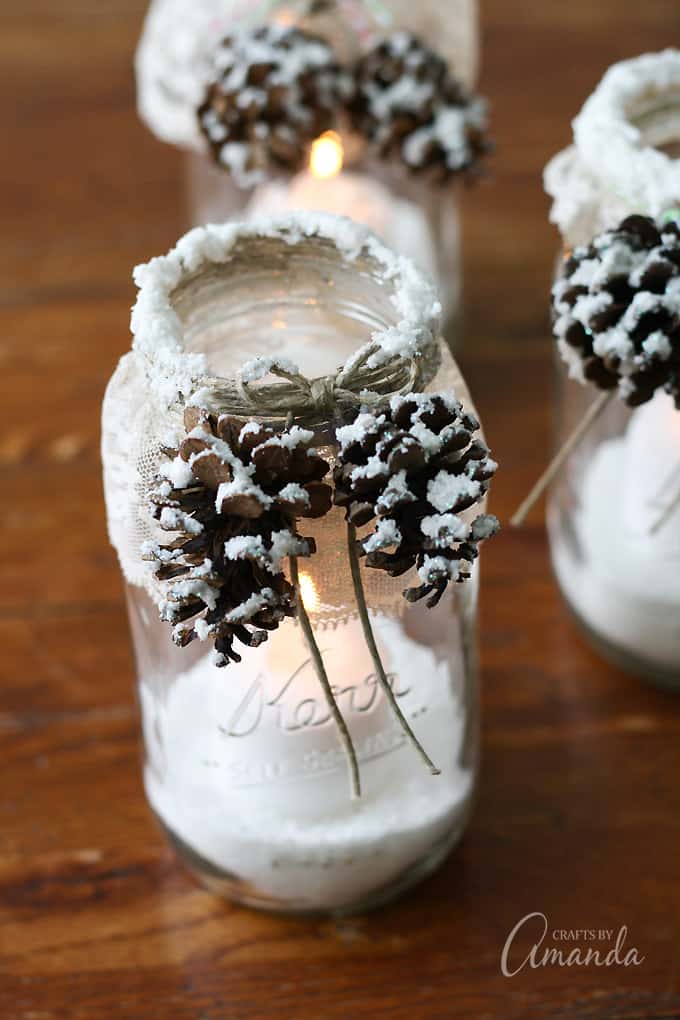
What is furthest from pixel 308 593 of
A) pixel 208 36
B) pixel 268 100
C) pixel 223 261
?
pixel 208 36

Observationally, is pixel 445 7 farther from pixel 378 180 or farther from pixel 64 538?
pixel 64 538

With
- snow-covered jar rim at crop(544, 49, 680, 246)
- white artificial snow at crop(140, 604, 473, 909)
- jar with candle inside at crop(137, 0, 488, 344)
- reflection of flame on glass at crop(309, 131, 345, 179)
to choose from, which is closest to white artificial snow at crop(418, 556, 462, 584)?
white artificial snow at crop(140, 604, 473, 909)

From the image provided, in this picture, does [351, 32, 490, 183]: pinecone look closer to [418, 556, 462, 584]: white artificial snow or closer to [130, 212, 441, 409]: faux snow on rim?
[130, 212, 441, 409]: faux snow on rim

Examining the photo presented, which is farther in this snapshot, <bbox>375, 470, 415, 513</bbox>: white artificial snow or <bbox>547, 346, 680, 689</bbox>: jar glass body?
<bbox>547, 346, 680, 689</bbox>: jar glass body

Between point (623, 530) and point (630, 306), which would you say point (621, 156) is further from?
point (623, 530)

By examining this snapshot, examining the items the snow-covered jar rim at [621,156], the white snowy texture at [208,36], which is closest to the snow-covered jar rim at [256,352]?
the snow-covered jar rim at [621,156]

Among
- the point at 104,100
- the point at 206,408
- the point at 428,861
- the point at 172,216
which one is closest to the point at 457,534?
the point at 206,408

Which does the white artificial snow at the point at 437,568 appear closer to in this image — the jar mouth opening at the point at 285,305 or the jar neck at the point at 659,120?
the jar mouth opening at the point at 285,305

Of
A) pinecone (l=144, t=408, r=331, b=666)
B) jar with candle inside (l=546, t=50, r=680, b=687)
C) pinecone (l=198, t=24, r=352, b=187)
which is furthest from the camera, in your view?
pinecone (l=198, t=24, r=352, b=187)
